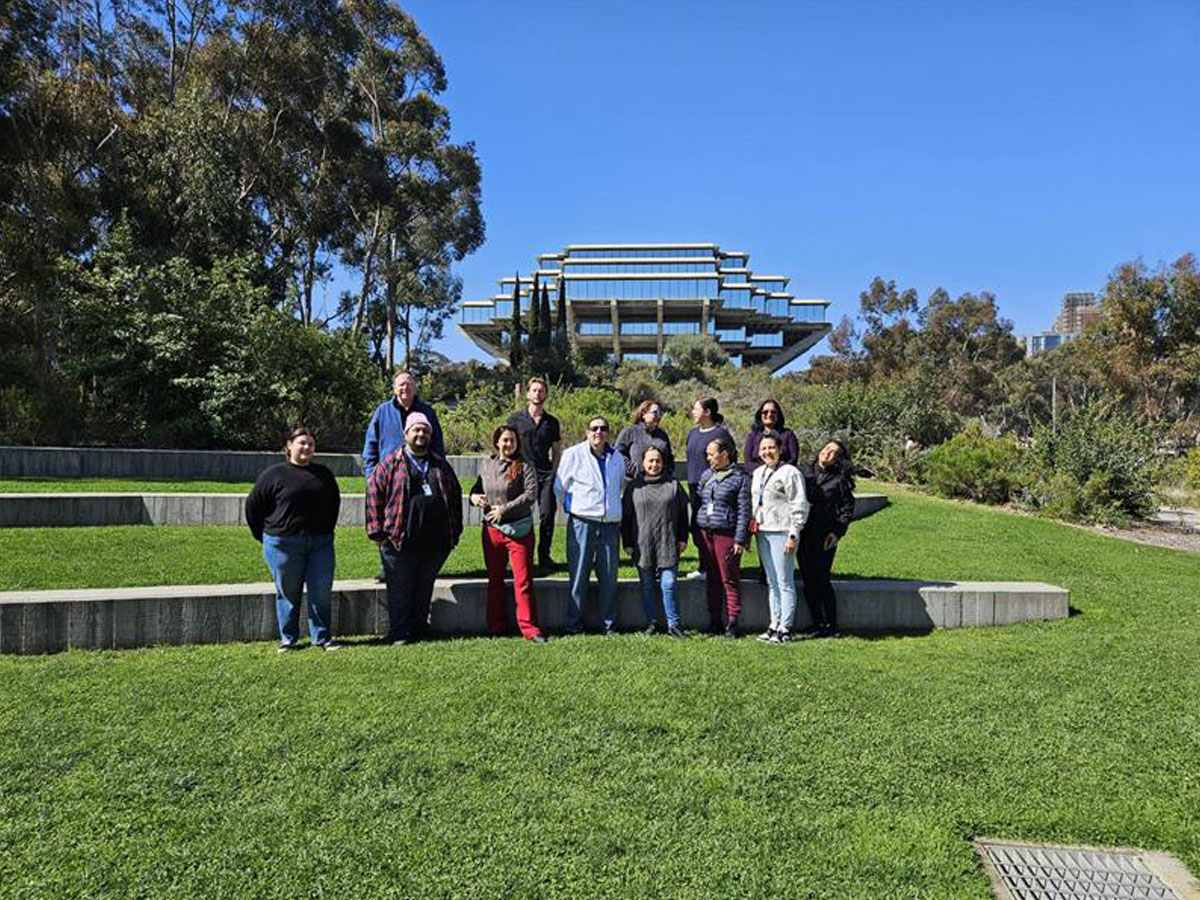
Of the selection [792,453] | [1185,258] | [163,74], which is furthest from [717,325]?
[792,453]

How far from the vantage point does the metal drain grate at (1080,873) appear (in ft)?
8.01

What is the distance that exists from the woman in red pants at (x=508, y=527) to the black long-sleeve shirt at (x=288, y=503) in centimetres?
96

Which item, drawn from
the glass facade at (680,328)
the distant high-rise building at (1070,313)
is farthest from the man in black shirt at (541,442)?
the distant high-rise building at (1070,313)

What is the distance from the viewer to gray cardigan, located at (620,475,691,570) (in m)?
5.09

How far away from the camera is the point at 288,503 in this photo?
459 centimetres

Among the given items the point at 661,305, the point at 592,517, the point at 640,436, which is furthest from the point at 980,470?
the point at 661,305

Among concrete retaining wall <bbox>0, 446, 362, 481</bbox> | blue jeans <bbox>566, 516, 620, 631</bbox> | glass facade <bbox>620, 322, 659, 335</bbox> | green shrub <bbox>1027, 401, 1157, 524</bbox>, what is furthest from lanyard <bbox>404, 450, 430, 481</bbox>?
glass facade <bbox>620, 322, 659, 335</bbox>

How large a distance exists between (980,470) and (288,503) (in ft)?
40.0

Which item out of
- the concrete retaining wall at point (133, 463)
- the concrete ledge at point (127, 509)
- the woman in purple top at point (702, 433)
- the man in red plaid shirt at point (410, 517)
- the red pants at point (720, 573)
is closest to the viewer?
the man in red plaid shirt at point (410, 517)

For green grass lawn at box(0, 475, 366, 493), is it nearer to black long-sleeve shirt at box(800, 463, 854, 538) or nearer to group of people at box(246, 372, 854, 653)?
group of people at box(246, 372, 854, 653)

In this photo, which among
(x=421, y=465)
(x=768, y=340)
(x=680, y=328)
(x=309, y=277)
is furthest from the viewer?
(x=768, y=340)

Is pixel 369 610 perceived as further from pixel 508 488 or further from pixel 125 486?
pixel 125 486

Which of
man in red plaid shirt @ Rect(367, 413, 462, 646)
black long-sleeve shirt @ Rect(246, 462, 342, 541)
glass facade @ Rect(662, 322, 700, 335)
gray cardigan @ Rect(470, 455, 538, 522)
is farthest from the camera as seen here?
glass facade @ Rect(662, 322, 700, 335)

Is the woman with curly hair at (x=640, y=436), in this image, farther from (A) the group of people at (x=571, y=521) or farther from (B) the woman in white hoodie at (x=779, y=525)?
(B) the woman in white hoodie at (x=779, y=525)
